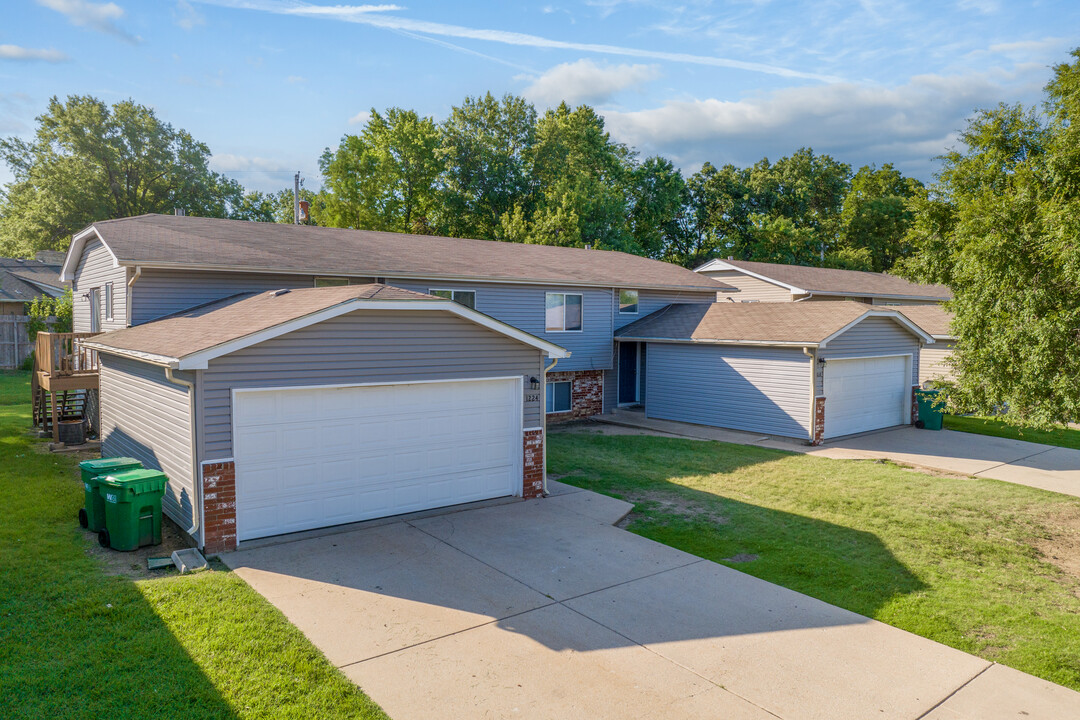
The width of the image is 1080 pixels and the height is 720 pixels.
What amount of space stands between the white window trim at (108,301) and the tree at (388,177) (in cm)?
2758

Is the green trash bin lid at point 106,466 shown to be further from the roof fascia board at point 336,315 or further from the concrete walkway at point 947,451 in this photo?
the concrete walkway at point 947,451

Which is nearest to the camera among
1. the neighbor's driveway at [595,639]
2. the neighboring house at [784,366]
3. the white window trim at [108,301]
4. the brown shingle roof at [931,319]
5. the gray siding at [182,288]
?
the neighbor's driveway at [595,639]

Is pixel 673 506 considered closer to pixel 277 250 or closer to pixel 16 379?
pixel 277 250

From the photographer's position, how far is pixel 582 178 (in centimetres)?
3791

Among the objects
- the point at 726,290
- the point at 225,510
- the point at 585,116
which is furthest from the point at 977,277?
the point at 585,116

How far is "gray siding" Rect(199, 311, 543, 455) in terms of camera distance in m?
8.18

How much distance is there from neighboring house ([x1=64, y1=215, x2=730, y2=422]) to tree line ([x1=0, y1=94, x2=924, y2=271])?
14.9 metres

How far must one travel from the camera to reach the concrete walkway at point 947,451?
13.4 m

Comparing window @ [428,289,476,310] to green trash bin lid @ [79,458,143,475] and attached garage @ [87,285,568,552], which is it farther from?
green trash bin lid @ [79,458,143,475]

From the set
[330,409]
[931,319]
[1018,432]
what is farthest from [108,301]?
[931,319]

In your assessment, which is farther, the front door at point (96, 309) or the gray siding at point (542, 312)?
the gray siding at point (542, 312)

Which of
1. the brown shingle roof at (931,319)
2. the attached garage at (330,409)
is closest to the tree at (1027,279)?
the attached garage at (330,409)

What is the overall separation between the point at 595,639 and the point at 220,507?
499 cm

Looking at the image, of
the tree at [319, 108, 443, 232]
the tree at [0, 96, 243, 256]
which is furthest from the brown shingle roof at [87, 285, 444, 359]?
the tree at [0, 96, 243, 256]
